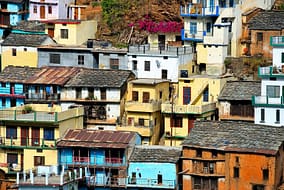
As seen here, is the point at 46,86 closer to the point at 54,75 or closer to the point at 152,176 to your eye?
the point at 54,75

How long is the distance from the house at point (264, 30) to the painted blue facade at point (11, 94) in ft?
58.3

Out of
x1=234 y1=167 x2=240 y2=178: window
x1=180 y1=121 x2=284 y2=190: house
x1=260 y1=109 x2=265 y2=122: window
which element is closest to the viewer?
x1=180 y1=121 x2=284 y2=190: house

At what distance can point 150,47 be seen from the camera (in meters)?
97.4

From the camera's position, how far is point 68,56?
323ft

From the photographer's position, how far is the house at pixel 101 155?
8731 cm

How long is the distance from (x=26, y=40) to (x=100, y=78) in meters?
9.64

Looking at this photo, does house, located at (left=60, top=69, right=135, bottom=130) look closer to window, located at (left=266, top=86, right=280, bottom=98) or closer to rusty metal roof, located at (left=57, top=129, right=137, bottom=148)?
rusty metal roof, located at (left=57, top=129, right=137, bottom=148)

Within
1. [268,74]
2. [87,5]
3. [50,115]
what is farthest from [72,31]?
[268,74]

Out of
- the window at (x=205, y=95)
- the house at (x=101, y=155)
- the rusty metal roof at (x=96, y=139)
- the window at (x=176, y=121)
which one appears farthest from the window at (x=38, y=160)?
the window at (x=205, y=95)

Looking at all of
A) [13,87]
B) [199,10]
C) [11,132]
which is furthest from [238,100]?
[13,87]

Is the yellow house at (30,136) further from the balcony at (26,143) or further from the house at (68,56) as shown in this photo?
the house at (68,56)

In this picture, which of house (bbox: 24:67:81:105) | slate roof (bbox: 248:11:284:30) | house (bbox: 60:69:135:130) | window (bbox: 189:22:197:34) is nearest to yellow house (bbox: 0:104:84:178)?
house (bbox: 60:69:135:130)

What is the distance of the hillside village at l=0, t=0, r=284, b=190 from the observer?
85312 millimetres

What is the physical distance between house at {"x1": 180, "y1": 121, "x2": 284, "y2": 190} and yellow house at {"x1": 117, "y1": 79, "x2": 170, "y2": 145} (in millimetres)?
5616
